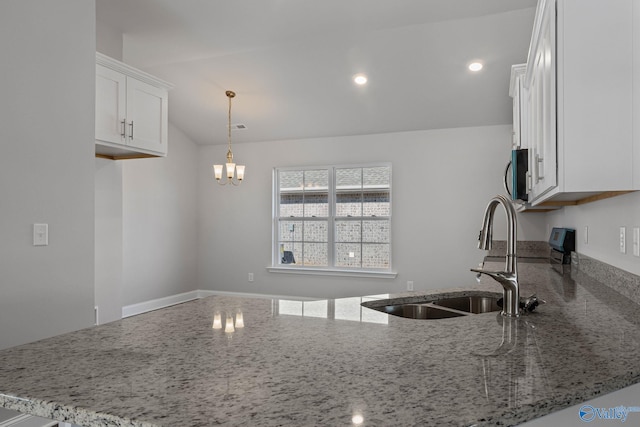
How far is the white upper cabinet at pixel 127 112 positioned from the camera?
3.36 m

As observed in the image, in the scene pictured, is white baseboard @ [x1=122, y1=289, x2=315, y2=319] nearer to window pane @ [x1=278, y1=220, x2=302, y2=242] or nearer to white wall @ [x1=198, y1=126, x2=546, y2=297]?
white wall @ [x1=198, y1=126, x2=546, y2=297]

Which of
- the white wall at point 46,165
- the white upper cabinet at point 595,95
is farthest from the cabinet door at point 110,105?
the white upper cabinet at point 595,95

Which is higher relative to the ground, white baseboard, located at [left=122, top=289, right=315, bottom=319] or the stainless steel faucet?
the stainless steel faucet

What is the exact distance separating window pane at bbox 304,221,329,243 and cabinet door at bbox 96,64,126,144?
3.29 m

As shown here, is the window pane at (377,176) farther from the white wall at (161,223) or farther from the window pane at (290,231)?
the white wall at (161,223)

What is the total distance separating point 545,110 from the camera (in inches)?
72.7

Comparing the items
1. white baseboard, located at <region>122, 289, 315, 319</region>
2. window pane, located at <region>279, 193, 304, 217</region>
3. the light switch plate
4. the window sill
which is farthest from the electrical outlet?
window pane, located at <region>279, 193, 304, 217</region>

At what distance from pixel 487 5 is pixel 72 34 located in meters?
3.14

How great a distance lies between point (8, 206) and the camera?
2240mm

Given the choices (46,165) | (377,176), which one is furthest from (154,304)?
(46,165)

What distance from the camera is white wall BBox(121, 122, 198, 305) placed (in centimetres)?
565

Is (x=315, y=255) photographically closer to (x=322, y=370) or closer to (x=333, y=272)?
(x=333, y=272)

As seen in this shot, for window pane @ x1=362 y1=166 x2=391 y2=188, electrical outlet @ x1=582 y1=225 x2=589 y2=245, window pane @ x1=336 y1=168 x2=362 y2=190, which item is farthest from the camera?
window pane @ x1=336 y1=168 x2=362 y2=190

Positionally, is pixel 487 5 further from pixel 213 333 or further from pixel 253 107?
pixel 213 333
